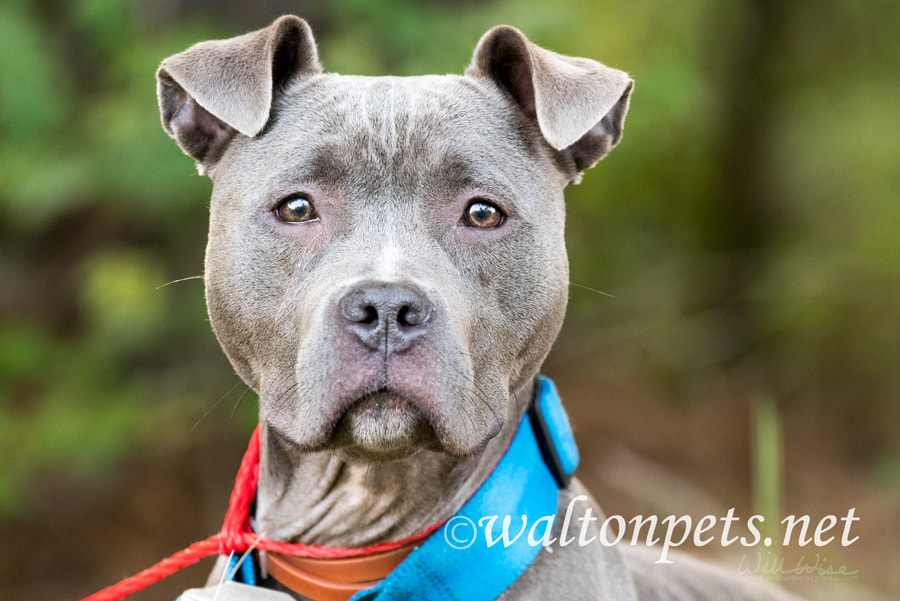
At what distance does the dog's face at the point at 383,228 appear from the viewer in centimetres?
283

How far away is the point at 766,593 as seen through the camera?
13.7 ft

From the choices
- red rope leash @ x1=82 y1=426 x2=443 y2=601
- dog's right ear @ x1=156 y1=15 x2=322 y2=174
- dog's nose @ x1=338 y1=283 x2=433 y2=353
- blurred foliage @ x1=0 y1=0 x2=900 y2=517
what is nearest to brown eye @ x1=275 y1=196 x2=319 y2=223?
dog's right ear @ x1=156 y1=15 x2=322 y2=174

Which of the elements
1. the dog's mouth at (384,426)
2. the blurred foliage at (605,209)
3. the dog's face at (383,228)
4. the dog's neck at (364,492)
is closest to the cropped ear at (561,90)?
the dog's face at (383,228)

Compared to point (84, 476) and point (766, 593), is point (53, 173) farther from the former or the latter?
point (766, 593)

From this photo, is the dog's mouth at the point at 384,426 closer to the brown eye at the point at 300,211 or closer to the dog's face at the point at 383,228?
the dog's face at the point at 383,228

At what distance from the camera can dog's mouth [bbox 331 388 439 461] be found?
2.82 m

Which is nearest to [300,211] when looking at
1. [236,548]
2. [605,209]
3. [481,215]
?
[481,215]

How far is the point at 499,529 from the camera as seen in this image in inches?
120

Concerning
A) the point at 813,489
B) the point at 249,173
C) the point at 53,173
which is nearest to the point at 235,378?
the point at 53,173

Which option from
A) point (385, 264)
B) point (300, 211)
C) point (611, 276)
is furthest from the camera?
point (611, 276)

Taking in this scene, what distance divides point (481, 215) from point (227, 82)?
0.93 metres

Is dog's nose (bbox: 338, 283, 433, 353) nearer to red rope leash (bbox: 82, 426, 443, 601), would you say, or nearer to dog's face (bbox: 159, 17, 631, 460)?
dog's face (bbox: 159, 17, 631, 460)

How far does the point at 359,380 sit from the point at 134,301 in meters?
3.49

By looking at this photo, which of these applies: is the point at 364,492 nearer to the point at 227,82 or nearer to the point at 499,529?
the point at 499,529
